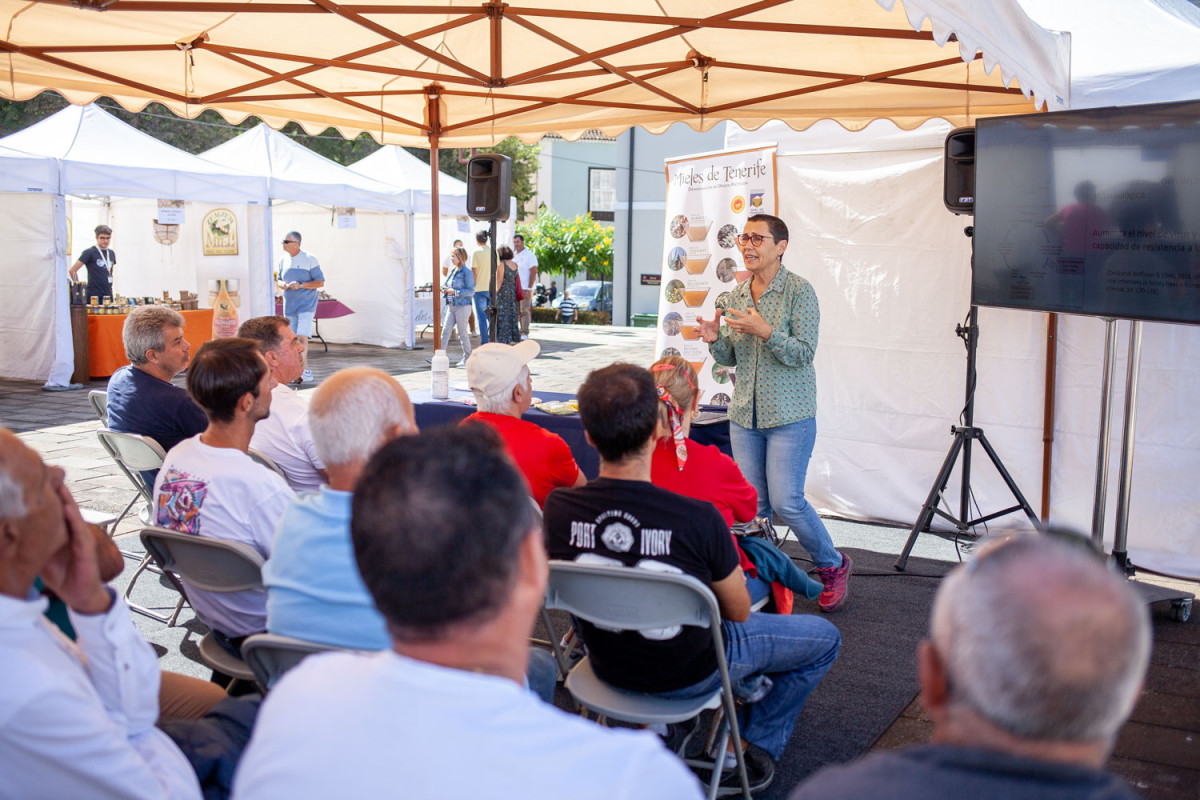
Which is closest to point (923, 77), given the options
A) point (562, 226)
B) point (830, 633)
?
point (830, 633)

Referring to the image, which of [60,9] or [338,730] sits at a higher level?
[60,9]

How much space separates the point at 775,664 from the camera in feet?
8.20

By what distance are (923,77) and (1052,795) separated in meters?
4.40

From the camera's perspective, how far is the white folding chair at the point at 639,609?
2094mm

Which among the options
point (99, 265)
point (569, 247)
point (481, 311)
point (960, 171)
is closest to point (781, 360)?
point (960, 171)

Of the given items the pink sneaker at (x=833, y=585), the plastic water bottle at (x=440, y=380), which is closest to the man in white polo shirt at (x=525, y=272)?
the plastic water bottle at (x=440, y=380)

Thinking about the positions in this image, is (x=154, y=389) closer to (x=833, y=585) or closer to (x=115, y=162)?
(x=833, y=585)

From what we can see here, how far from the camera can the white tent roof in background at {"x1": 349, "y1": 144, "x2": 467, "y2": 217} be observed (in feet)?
46.3

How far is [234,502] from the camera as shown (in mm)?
2482

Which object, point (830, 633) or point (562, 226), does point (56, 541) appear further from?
point (562, 226)

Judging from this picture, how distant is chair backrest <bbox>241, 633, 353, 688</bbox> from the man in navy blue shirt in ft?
6.89

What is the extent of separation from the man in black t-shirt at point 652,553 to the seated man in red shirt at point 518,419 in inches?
26.7

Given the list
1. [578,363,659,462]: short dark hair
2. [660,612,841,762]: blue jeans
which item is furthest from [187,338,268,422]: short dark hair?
[660,612,841,762]: blue jeans

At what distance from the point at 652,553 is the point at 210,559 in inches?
43.9
